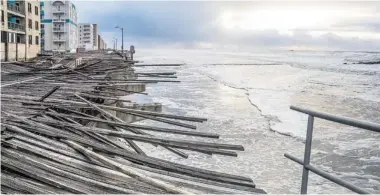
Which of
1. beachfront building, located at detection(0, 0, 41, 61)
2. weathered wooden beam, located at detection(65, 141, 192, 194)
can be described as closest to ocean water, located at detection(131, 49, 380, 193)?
weathered wooden beam, located at detection(65, 141, 192, 194)

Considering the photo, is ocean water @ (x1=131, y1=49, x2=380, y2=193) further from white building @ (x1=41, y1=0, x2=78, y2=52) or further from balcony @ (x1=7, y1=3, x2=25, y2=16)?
white building @ (x1=41, y1=0, x2=78, y2=52)

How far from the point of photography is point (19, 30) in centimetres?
4722

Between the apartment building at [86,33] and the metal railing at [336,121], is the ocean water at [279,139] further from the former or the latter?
the apartment building at [86,33]

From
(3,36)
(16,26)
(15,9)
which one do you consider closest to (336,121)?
(3,36)

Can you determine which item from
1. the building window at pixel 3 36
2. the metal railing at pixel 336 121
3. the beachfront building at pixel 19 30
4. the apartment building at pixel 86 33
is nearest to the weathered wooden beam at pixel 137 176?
the metal railing at pixel 336 121

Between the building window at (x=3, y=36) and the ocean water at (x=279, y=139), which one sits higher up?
the building window at (x=3, y=36)

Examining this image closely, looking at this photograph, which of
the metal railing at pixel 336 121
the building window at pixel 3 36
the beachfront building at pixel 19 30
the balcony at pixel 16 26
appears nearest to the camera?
the metal railing at pixel 336 121

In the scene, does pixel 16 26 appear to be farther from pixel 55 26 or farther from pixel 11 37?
pixel 55 26

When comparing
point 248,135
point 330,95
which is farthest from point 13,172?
point 330,95

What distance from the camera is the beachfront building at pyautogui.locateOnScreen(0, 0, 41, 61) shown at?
4172 cm

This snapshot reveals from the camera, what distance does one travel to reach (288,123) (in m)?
21.1

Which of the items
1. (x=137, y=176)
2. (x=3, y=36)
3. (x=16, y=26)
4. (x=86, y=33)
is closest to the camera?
(x=137, y=176)

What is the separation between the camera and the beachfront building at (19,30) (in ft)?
137

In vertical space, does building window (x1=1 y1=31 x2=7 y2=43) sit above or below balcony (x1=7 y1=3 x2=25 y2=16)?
below
